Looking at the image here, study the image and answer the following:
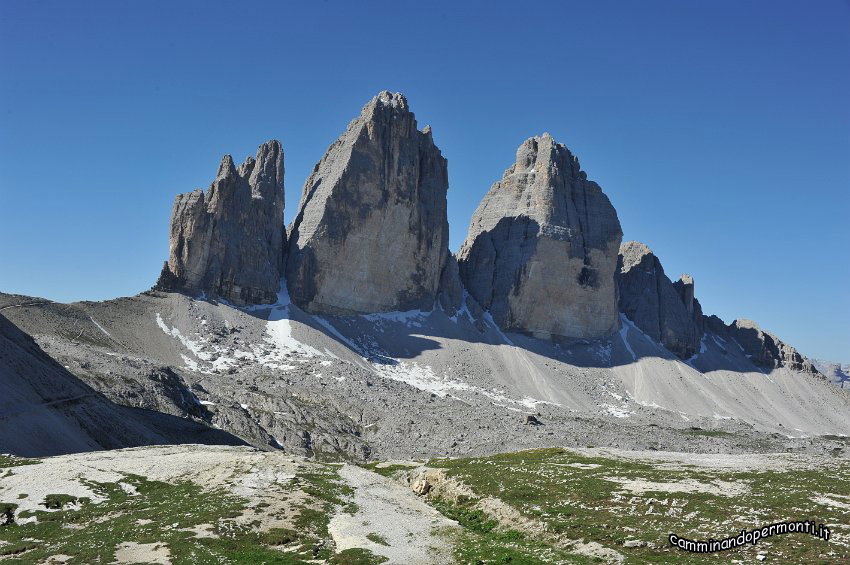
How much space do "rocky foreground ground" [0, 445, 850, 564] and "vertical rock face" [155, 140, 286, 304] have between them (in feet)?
411

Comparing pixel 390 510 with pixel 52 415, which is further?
pixel 52 415

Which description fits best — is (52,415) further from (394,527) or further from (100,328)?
(100,328)

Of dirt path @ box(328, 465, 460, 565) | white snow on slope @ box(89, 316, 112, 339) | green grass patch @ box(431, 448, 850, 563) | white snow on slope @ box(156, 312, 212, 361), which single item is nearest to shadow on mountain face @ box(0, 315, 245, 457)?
dirt path @ box(328, 465, 460, 565)

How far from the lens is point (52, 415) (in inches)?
2847

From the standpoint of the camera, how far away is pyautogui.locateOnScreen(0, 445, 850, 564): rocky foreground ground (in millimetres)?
30375

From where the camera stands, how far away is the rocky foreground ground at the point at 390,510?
30.4m

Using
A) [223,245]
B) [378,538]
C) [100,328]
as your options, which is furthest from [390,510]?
[223,245]

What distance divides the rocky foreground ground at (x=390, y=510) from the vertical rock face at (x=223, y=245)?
12523 centimetres

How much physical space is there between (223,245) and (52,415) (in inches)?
4385

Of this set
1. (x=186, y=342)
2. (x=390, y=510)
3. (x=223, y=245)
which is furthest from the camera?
(x=223, y=245)

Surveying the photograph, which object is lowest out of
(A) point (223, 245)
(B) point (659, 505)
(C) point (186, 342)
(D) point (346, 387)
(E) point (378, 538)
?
(E) point (378, 538)

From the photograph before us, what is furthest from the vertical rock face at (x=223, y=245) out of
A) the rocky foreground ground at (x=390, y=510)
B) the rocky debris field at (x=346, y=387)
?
the rocky foreground ground at (x=390, y=510)

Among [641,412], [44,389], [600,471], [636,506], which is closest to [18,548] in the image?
[636,506]

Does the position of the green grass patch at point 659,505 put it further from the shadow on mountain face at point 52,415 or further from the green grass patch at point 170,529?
the shadow on mountain face at point 52,415
